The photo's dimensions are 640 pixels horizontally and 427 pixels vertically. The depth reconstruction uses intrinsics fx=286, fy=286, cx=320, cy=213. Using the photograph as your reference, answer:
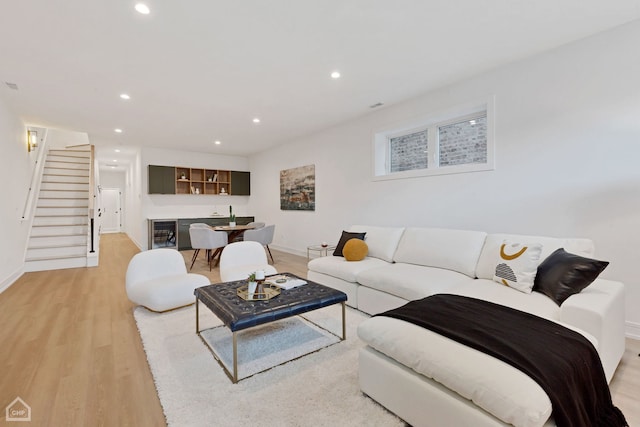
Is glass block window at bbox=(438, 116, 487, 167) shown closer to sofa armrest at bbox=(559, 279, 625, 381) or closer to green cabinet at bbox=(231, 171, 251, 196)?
sofa armrest at bbox=(559, 279, 625, 381)

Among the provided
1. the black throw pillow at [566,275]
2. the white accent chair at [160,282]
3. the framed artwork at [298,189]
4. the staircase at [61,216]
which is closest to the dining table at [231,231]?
the framed artwork at [298,189]

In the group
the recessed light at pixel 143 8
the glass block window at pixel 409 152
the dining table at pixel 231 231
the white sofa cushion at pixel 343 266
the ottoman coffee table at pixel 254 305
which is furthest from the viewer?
the dining table at pixel 231 231

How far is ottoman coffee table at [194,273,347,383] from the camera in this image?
1868mm

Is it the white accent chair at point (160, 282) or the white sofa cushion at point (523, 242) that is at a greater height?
the white sofa cushion at point (523, 242)

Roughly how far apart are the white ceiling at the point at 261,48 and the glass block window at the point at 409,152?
63 cm

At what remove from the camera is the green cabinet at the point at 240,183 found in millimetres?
8069

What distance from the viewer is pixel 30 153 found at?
5.50 metres

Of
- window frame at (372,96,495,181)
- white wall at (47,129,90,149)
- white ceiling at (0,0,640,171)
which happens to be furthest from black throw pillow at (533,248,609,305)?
white wall at (47,129,90,149)

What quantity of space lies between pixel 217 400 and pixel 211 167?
7.06m

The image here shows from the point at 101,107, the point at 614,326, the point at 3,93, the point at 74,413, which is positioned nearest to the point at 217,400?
the point at 74,413

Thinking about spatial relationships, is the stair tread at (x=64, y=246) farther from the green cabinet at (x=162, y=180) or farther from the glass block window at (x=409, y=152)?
the glass block window at (x=409, y=152)

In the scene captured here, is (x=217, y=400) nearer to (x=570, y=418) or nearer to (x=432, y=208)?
(x=570, y=418)

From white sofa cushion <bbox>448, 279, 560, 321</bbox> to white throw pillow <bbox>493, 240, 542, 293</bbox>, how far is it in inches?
2.2

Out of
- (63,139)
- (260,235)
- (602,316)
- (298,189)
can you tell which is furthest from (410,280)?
(63,139)
